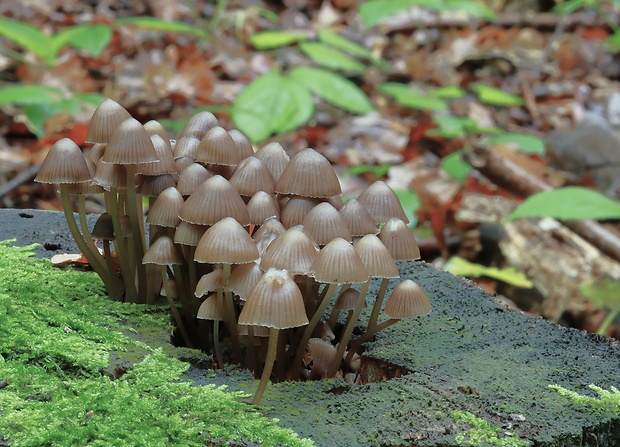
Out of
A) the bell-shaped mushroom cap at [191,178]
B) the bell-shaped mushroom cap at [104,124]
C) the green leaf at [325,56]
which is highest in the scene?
the green leaf at [325,56]

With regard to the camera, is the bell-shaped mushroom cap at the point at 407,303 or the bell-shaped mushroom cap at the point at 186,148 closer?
the bell-shaped mushroom cap at the point at 407,303

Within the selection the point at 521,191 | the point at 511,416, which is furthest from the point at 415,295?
the point at 521,191

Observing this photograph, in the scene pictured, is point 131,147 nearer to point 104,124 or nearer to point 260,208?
point 104,124

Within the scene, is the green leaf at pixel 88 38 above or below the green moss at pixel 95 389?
above

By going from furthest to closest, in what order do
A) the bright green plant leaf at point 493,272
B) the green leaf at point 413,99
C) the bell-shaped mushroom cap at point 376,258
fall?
the green leaf at point 413,99 → the bright green plant leaf at point 493,272 → the bell-shaped mushroom cap at point 376,258

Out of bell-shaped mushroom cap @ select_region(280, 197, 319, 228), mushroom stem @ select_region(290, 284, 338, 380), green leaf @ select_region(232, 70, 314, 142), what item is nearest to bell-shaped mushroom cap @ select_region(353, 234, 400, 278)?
mushroom stem @ select_region(290, 284, 338, 380)

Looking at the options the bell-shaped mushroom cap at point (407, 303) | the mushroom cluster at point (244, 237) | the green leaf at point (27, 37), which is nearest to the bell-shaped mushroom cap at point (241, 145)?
the mushroom cluster at point (244, 237)

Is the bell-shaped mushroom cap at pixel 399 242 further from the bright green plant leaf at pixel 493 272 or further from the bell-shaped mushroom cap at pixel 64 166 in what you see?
the bright green plant leaf at pixel 493 272

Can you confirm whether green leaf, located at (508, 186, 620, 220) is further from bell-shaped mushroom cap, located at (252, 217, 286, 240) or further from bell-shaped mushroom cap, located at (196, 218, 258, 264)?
bell-shaped mushroom cap, located at (196, 218, 258, 264)
